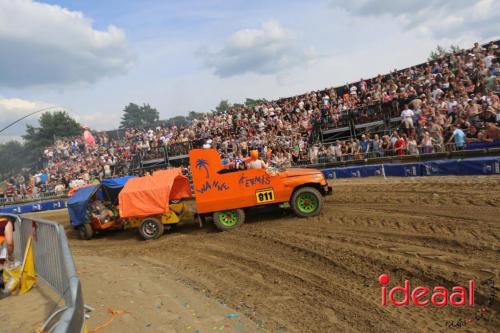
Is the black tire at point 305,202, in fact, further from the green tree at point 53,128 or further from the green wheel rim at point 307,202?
the green tree at point 53,128

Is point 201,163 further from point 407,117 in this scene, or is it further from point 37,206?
point 37,206

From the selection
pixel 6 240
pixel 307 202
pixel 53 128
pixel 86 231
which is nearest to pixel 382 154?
pixel 307 202

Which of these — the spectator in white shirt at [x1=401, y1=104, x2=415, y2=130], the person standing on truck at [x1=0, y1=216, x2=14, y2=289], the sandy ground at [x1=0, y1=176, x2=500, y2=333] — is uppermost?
the spectator in white shirt at [x1=401, y1=104, x2=415, y2=130]

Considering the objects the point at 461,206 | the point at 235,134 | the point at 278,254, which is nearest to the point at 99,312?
the point at 278,254

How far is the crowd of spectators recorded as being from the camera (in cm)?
1464

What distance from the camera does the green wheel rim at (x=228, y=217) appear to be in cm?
1048

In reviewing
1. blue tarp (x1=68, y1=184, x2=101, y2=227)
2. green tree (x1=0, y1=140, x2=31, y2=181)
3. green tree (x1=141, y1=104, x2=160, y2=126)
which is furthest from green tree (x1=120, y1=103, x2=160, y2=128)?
blue tarp (x1=68, y1=184, x2=101, y2=227)

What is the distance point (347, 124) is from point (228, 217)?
1183cm

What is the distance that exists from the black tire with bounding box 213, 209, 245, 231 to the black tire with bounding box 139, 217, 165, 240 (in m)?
1.73

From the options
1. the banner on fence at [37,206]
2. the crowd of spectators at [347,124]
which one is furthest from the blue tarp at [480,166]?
the banner on fence at [37,206]

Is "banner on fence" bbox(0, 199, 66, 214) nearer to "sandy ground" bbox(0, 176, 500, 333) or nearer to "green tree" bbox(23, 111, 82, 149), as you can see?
"sandy ground" bbox(0, 176, 500, 333)

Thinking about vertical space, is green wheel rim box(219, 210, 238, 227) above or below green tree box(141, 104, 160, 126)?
below

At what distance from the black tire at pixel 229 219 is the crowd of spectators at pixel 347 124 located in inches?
227

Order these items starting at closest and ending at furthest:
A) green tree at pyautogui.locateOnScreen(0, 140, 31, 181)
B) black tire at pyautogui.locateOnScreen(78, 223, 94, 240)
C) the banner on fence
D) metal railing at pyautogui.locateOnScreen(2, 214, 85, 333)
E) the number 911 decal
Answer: metal railing at pyautogui.locateOnScreen(2, 214, 85, 333) < the number 911 decal < black tire at pyautogui.locateOnScreen(78, 223, 94, 240) < the banner on fence < green tree at pyautogui.locateOnScreen(0, 140, 31, 181)
